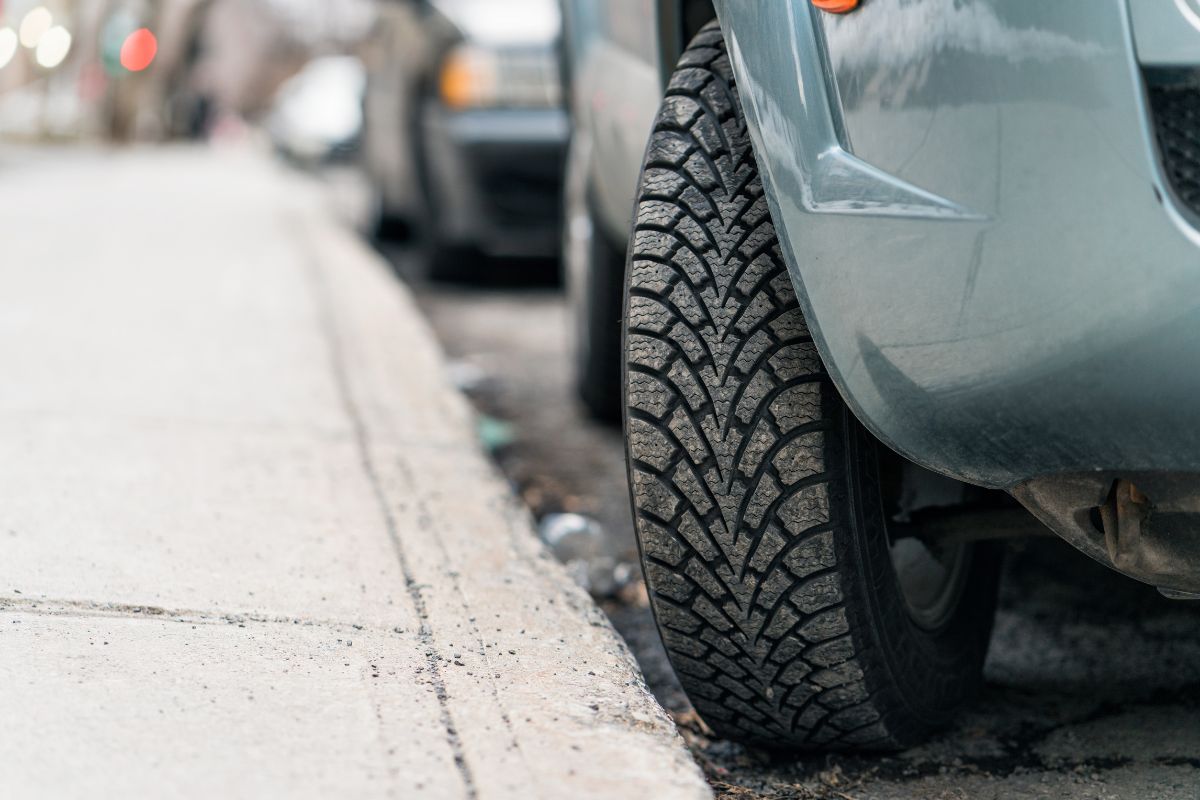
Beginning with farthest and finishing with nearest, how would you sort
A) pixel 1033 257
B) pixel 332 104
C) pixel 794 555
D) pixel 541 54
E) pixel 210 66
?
pixel 210 66 → pixel 332 104 → pixel 541 54 → pixel 794 555 → pixel 1033 257

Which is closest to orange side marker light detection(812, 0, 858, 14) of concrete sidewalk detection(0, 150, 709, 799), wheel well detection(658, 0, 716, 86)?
wheel well detection(658, 0, 716, 86)

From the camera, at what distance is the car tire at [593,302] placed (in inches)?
137

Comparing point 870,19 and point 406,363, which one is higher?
point 870,19

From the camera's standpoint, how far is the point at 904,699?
177 cm

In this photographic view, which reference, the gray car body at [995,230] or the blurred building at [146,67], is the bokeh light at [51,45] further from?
the gray car body at [995,230]

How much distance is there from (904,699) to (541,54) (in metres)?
4.32

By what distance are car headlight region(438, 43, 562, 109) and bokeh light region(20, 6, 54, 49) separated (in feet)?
67.3

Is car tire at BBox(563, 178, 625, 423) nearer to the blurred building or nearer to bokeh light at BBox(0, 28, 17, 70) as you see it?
bokeh light at BBox(0, 28, 17, 70)

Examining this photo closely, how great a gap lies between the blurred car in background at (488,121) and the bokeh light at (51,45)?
20869 millimetres

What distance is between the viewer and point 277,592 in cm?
199

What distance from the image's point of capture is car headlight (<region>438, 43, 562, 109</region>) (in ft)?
18.5

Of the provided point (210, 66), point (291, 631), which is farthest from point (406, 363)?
point (210, 66)

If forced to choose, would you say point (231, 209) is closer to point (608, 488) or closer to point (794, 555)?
point (608, 488)

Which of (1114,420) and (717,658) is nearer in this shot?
(1114,420)
